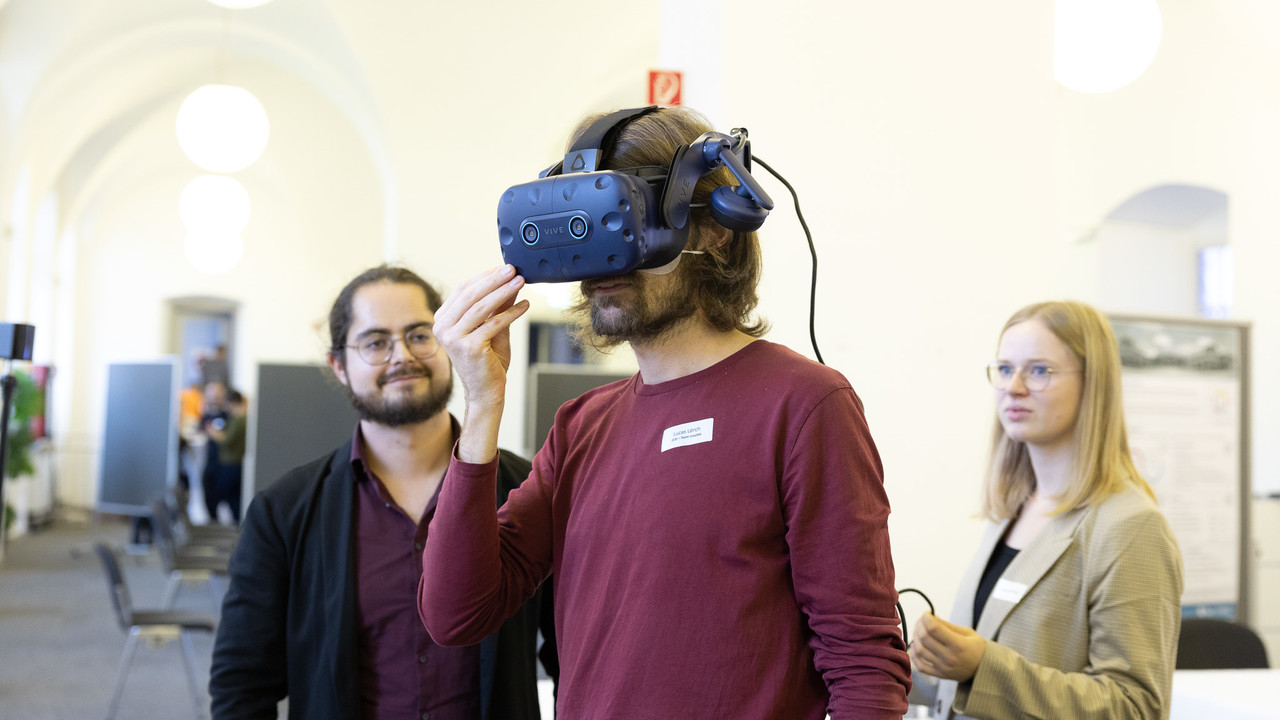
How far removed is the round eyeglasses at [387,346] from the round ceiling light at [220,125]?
392cm

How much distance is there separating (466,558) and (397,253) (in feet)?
14.8

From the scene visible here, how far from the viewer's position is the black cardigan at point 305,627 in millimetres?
1700

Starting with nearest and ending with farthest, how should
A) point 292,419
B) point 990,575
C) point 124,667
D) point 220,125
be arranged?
point 990,575 < point 124,667 < point 292,419 < point 220,125

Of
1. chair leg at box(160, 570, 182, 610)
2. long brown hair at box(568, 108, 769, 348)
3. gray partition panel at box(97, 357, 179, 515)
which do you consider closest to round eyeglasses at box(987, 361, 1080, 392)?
long brown hair at box(568, 108, 769, 348)

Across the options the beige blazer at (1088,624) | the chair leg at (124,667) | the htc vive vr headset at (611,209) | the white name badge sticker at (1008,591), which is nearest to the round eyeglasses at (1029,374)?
the beige blazer at (1088,624)

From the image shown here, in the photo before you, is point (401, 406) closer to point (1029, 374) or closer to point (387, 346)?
point (387, 346)

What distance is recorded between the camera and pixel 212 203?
8391 mm

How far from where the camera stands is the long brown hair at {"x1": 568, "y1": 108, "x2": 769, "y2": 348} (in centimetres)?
108

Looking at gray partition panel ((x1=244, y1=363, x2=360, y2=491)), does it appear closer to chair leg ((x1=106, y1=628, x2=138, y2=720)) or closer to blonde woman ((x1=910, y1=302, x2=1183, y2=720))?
chair leg ((x1=106, y1=628, x2=138, y2=720))

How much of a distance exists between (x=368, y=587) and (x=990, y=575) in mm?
1163

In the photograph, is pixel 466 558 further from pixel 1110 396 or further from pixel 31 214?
pixel 31 214

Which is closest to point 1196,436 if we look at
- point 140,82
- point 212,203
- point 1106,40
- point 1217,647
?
point 1217,647

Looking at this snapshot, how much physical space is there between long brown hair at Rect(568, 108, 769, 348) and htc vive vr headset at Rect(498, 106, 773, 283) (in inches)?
1.0

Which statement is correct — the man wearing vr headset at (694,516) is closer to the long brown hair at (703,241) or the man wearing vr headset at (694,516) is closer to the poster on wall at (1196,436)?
the long brown hair at (703,241)
